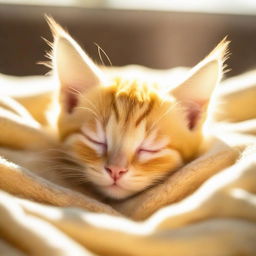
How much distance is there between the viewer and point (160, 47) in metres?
2.00

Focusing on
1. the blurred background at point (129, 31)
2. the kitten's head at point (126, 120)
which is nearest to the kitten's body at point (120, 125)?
the kitten's head at point (126, 120)

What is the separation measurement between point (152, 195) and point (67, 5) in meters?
1.31

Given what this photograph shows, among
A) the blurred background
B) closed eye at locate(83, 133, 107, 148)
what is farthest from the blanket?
the blurred background

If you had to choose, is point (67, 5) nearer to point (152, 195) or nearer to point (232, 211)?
point (152, 195)

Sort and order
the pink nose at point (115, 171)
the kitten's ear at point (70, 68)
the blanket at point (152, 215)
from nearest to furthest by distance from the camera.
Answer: the blanket at point (152, 215)
the pink nose at point (115, 171)
the kitten's ear at point (70, 68)

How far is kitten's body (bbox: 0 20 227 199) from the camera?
99 centimetres

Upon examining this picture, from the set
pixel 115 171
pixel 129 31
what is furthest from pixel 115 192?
pixel 129 31

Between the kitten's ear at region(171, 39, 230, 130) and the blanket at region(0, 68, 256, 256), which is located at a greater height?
the kitten's ear at region(171, 39, 230, 130)

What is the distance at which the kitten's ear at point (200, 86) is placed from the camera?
1.04 m

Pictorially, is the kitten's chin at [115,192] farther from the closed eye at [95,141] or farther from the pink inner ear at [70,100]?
the pink inner ear at [70,100]

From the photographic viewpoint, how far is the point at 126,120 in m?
1.02

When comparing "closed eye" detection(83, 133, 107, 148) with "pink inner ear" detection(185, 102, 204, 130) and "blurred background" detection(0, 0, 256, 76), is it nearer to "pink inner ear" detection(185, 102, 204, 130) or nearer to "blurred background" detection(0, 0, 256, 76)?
"pink inner ear" detection(185, 102, 204, 130)

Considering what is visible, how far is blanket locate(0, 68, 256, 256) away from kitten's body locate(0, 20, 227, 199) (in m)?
0.05

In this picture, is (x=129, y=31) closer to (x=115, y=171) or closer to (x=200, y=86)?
(x=200, y=86)
